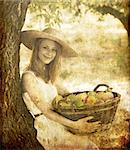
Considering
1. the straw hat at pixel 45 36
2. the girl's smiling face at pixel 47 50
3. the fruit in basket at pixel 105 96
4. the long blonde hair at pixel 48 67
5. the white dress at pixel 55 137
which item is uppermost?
the straw hat at pixel 45 36

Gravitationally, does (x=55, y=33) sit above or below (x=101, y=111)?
above

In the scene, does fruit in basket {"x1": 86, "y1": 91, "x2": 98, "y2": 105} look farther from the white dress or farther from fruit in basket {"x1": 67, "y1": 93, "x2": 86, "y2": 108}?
the white dress

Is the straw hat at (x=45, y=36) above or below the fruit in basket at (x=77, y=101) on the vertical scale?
above

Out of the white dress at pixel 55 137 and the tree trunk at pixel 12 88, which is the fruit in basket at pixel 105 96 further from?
the tree trunk at pixel 12 88

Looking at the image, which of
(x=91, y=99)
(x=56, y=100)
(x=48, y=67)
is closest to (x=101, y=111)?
(x=91, y=99)

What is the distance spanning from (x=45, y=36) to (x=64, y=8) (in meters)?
0.16

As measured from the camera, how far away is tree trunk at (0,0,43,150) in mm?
1495

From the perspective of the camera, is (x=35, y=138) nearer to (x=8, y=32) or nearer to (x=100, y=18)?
(x=8, y=32)

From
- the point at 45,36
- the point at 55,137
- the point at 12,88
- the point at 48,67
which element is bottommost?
the point at 55,137

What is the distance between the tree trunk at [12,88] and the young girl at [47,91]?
0.03 meters

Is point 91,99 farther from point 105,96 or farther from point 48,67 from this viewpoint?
point 48,67

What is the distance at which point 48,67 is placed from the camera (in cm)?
153

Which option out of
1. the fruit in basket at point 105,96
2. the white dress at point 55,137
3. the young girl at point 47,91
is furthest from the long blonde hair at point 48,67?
the fruit in basket at point 105,96

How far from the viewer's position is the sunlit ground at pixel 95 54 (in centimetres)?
150
